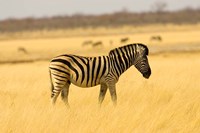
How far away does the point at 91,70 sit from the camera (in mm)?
12336

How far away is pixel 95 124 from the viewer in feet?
29.0

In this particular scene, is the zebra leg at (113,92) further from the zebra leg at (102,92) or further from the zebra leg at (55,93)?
the zebra leg at (55,93)

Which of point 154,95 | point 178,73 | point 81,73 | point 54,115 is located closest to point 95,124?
point 54,115

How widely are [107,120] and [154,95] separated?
13.7 ft

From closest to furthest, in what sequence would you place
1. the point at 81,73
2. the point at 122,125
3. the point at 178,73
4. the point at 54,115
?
the point at 122,125 → the point at 54,115 → the point at 81,73 → the point at 178,73

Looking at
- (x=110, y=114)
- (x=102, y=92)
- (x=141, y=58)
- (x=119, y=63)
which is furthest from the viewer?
(x=141, y=58)

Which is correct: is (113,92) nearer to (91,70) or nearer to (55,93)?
(91,70)

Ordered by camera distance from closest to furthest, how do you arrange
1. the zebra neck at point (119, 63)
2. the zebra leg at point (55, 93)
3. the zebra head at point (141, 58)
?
the zebra leg at point (55, 93) → the zebra neck at point (119, 63) → the zebra head at point (141, 58)

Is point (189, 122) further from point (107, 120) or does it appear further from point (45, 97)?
point (45, 97)

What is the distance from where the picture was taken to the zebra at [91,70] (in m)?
12.2

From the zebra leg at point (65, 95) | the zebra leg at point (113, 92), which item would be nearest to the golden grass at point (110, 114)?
the zebra leg at point (65, 95)

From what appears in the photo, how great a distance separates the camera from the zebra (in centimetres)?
1218

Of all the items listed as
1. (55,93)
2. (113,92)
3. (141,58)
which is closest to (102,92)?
(113,92)

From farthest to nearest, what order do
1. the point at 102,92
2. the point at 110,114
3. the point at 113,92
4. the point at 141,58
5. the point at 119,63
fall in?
1. the point at 141,58
2. the point at 119,63
3. the point at 102,92
4. the point at 113,92
5. the point at 110,114
